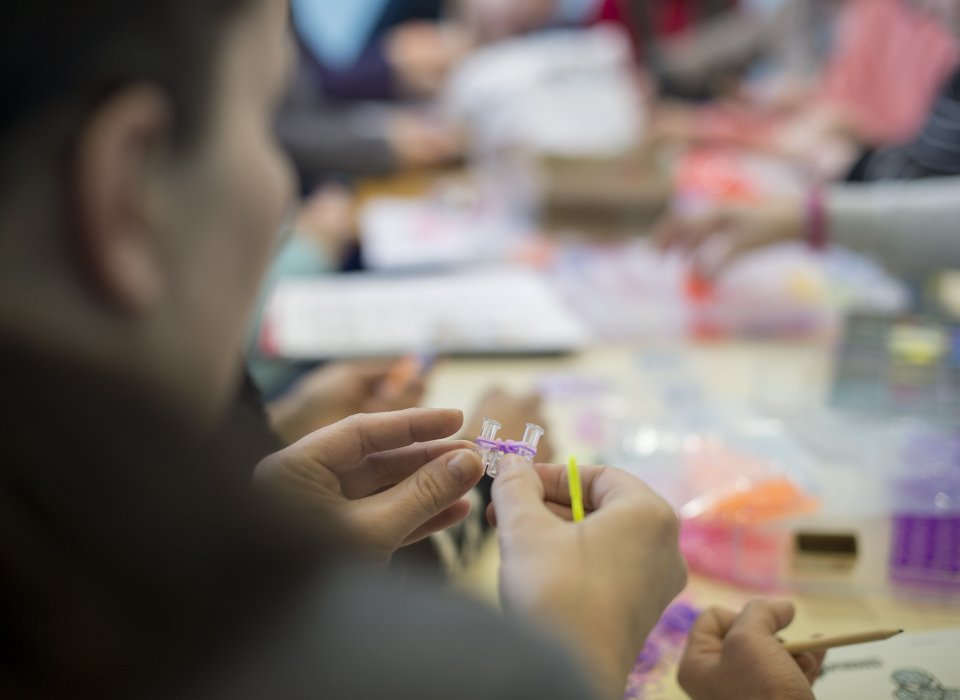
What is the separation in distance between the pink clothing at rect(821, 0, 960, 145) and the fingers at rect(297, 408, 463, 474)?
162 cm

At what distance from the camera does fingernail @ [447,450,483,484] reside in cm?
40

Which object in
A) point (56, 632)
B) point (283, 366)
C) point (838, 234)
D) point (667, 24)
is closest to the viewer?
point (56, 632)

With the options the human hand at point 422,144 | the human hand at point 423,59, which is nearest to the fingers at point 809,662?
the human hand at point 422,144

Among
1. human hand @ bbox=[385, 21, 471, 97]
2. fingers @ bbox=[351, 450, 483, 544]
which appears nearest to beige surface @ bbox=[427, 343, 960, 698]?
fingers @ bbox=[351, 450, 483, 544]

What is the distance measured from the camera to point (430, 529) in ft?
1.44

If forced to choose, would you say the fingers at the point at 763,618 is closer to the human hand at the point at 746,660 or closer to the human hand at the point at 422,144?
the human hand at the point at 746,660

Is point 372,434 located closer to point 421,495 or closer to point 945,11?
point 421,495

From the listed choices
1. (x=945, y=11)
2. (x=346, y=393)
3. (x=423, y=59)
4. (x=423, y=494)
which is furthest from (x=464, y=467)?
(x=423, y=59)

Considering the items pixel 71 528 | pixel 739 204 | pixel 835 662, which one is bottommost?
pixel 835 662

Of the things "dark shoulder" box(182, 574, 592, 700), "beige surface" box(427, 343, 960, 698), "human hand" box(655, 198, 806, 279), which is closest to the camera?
"dark shoulder" box(182, 574, 592, 700)

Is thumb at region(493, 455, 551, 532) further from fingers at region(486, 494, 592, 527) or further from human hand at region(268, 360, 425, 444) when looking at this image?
human hand at region(268, 360, 425, 444)

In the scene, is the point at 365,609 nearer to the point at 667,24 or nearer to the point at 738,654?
the point at 738,654

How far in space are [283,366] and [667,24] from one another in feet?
7.03

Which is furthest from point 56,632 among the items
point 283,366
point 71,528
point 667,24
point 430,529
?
point 667,24
